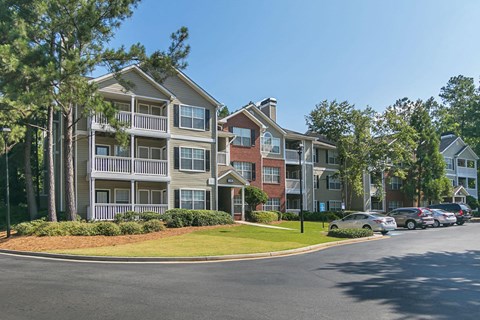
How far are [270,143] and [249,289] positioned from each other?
32.8 metres

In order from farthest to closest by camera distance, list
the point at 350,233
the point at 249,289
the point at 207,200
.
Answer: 1. the point at 207,200
2. the point at 350,233
3. the point at 249,289

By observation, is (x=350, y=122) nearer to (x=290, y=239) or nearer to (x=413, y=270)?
(x=290, y=239)

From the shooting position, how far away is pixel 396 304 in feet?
26.1

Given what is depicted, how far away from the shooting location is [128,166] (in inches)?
1111

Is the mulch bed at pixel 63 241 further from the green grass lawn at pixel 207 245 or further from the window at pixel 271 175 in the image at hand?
the window at pixel 271 175

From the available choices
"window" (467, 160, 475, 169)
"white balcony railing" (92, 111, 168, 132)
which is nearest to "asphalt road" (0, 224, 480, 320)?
"white balcony railing" (92, 111, 168, 132)

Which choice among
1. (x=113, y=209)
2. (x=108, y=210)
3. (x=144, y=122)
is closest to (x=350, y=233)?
(x=113, y=209)

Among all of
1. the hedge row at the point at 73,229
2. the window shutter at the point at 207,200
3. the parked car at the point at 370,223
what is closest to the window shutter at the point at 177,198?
the window shutter at the point at 207,200

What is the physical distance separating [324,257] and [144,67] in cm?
1499

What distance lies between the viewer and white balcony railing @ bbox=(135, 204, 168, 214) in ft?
93.0

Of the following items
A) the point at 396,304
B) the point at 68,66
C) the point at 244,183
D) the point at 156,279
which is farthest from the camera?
the point at 244,183

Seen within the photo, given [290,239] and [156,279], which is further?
[290,239]

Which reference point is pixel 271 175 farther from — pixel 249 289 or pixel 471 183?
Answer: pixel 471 183

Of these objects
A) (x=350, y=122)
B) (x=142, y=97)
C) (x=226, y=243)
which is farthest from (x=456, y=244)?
(x=350, y=122)
